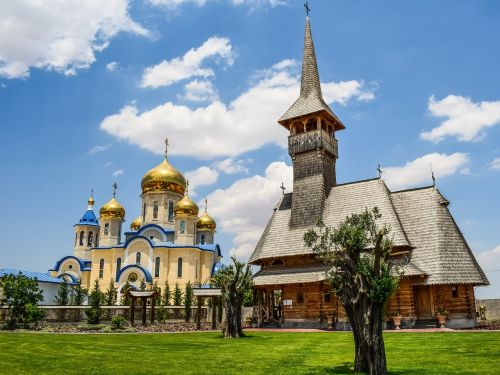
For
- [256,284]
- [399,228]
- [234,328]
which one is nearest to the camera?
[234,328]

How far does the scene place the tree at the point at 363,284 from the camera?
999 cm

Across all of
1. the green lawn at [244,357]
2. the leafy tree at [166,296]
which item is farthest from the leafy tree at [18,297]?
the leafy tree at [166,296]

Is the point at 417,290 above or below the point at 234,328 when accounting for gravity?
above

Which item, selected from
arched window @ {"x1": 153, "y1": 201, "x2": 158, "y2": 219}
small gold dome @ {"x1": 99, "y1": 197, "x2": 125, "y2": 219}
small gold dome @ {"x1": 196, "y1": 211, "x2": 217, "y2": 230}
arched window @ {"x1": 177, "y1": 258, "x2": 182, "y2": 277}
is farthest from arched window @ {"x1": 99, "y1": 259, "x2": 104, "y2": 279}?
small gold dome @ {"x1": 196, "y1": 211, "x2": 217, "y2": 230}

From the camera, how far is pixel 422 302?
25.6m

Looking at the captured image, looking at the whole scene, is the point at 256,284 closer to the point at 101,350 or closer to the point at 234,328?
the point at 234,328

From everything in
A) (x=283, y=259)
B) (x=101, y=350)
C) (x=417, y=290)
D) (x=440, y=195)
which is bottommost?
(x=101, y=350)

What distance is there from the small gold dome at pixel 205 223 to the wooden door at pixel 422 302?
132 feet

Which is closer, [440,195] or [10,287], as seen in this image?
[10,287]

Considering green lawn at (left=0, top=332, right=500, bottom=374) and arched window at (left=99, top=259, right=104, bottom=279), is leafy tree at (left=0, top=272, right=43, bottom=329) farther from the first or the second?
arched window at (left=99, top=259, right=104, bottom=279)

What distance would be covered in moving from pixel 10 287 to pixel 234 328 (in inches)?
568

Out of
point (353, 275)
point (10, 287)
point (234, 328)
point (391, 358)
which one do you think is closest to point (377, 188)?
point (234, 328)

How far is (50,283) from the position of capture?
51.7 metres

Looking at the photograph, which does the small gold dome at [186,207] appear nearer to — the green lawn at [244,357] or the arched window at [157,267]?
the arched window at [157,267]
